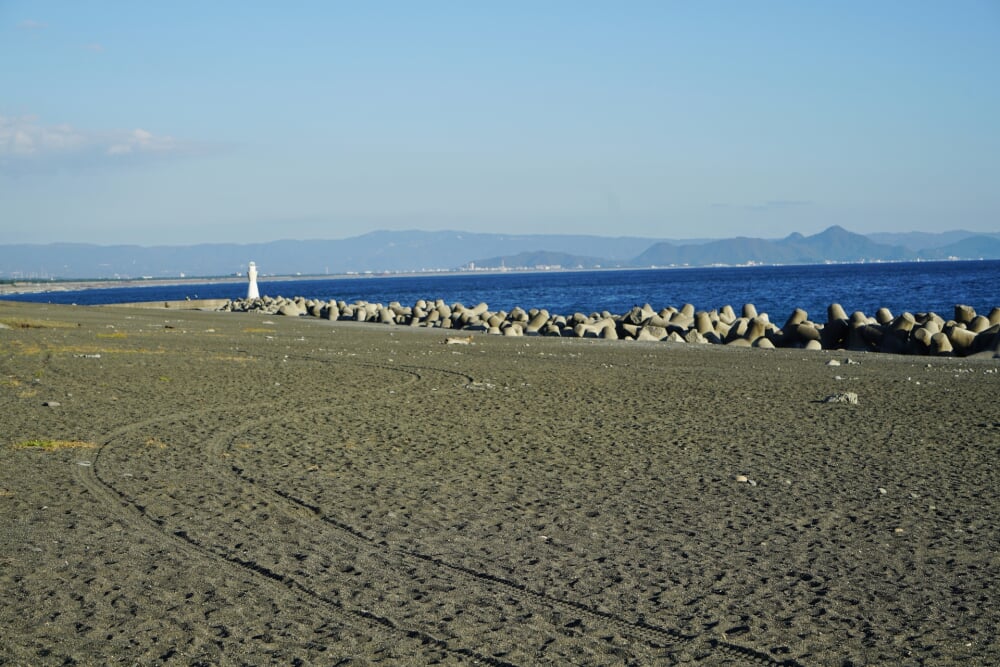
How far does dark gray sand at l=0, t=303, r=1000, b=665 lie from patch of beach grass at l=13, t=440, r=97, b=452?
0.04 metres

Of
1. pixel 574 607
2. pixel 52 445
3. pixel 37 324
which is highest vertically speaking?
pixel 37 324

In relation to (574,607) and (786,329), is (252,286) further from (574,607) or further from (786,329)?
(574,607)

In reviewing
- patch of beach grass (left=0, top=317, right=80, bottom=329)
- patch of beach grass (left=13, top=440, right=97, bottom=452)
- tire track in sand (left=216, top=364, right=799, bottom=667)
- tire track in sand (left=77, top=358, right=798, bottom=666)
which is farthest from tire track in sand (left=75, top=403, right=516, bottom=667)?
patch of beach grass (left=0, top=317, right=80, bottom=329)

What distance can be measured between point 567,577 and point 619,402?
689 cm

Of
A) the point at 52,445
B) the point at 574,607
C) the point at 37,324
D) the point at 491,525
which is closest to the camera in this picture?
the point at 574,607

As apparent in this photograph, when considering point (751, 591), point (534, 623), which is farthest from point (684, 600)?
point (534, 623)

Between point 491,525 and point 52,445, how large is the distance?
4182mm

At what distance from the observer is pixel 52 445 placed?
842 centimetres

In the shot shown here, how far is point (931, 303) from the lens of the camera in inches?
2126

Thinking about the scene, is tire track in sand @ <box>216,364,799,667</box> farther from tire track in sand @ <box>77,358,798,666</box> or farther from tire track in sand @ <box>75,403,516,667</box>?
tire track in sand @ <box>75,403,516,667</box>

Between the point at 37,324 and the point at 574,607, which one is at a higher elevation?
the point at 37,324

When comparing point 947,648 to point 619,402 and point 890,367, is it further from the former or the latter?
point 890,367

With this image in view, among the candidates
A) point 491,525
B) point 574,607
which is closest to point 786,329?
point 491,525

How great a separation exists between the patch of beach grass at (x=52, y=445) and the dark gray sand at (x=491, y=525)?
0.04 meters
